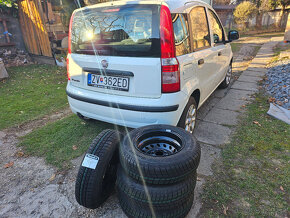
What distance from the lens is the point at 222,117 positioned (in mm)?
3791

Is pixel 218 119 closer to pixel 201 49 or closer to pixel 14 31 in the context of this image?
pixel 201 49

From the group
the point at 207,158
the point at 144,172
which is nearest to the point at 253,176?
the point at 207,158

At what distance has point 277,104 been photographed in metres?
4.20

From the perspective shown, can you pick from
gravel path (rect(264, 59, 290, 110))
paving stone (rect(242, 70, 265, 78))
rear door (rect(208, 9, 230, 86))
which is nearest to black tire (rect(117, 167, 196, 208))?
rear door (rect(208, 9, 230, 86))

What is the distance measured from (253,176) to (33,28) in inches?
375

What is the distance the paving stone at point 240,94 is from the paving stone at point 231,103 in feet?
0.45

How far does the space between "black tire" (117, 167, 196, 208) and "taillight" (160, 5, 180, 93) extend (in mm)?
1070

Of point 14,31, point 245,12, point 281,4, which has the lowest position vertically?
point 14,31

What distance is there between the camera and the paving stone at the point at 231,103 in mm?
4168

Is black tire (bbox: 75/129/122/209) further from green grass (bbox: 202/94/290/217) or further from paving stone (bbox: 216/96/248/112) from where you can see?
paving stone (bbox: 216/96/248/112)

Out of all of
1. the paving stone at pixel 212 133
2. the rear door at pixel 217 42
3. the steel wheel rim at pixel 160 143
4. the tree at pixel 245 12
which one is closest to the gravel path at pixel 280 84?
the rear door at pixel 217 42

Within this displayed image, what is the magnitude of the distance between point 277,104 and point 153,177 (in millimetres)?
3800

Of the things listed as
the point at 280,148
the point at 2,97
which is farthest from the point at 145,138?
the point at 2,97

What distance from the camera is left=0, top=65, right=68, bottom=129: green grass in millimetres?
4186
